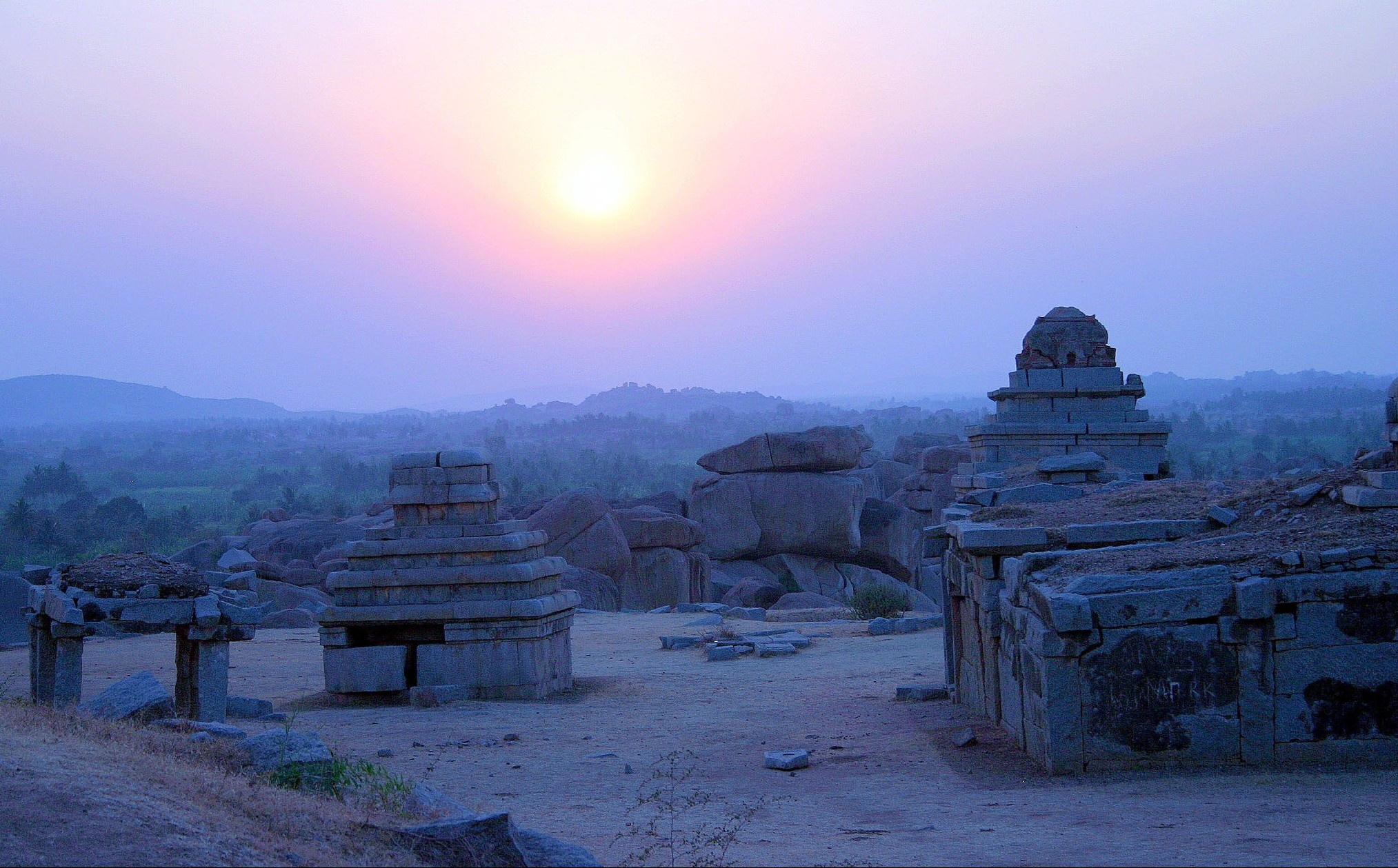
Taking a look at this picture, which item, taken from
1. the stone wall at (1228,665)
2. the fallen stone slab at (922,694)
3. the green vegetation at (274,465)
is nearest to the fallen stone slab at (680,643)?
the green vegetation at (274,465)

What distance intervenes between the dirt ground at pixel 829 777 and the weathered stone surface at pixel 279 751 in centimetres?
122

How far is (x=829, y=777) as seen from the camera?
827 cm

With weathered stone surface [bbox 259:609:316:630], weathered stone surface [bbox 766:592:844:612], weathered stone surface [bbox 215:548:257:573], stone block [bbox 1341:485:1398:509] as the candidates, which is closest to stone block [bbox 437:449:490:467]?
stone block [bbox 1341:485:1398:509]

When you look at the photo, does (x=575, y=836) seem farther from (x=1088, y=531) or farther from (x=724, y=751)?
(x=1088, y=531)

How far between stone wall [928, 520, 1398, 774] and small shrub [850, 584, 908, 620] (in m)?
12.5

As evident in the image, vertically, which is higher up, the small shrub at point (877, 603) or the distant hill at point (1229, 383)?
the distant hill at point (1229, 383)

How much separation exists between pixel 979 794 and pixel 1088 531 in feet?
8.26

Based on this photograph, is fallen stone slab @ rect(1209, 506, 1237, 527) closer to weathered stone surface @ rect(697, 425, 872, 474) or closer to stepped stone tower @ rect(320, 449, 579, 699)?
stepped stone tower @ rect(320, 449, 579, 699)

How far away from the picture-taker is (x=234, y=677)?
1413 centimetres

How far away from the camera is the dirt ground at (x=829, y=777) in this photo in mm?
5785

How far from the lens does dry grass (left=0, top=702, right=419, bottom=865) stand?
459cm

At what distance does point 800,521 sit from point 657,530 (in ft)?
13.4

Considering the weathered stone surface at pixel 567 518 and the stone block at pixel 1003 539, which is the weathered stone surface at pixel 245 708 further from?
the weathered stone surface at pixel 567 518

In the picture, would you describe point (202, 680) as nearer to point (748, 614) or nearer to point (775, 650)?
point (775, 650)
